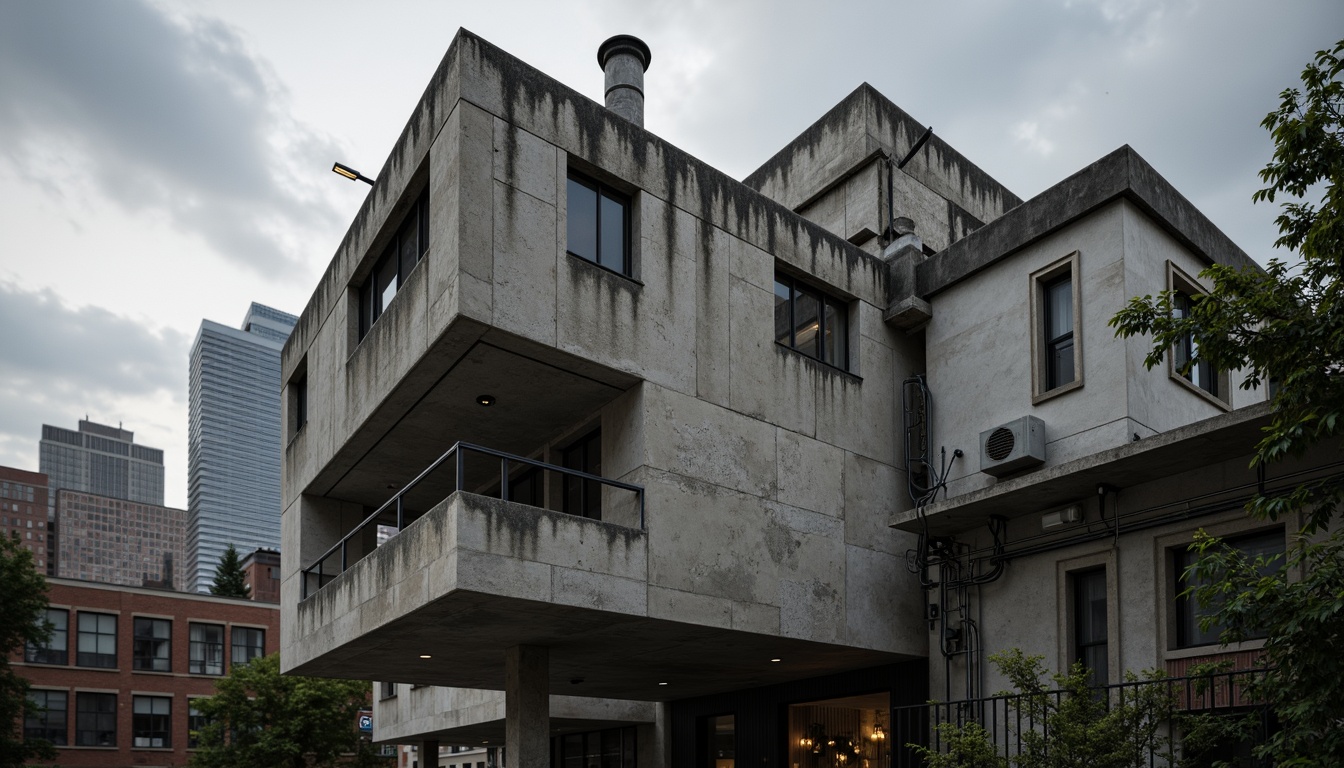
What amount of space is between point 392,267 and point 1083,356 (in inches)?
433

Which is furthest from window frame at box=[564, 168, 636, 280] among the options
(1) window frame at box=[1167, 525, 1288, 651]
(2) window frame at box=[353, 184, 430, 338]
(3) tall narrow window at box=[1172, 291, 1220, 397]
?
(1) window frame at box=[1167, 525, 1288, 651]

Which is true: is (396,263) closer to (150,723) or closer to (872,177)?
(872,177)

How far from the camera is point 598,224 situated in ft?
57.3

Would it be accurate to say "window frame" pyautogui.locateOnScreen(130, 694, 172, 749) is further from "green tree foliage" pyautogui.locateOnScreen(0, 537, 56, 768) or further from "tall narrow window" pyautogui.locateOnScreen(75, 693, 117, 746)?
"green tree foliage" pyautogui.locateOnScreen(0, 537, 56, 768)

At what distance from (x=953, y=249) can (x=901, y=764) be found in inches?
341

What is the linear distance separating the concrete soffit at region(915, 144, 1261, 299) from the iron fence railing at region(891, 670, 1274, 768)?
22.9 ft

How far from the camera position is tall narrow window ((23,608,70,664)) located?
2189 inches

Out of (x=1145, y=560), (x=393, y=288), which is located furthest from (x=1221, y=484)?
(x=393, y=288)

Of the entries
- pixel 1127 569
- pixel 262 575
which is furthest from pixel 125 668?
pixel 1127 569

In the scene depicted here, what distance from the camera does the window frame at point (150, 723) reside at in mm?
58156

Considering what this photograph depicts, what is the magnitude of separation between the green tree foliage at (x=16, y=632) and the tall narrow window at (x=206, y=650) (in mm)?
20188

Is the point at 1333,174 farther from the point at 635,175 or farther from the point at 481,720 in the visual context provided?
the point at 481,720

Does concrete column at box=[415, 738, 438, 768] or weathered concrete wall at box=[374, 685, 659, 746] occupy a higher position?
weathered concrete wall at box=[374, 685, 659, 746]

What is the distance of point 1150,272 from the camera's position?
17844 millimetres
